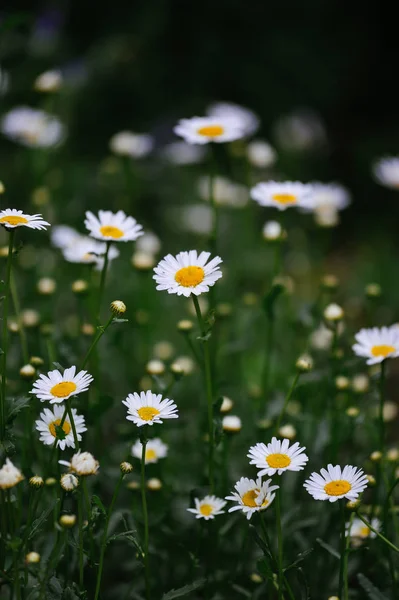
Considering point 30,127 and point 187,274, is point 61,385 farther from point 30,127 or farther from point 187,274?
point 30,127

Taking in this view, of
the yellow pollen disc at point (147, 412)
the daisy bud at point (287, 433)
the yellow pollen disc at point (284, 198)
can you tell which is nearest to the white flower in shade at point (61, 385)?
the yellow pollen disc at point (147, 412)

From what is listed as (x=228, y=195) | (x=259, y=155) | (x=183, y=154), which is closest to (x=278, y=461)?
(x=259, y=155)

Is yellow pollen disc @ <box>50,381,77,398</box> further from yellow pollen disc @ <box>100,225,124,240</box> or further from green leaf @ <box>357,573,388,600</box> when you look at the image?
green leaf @ <box>357,573,388,600</box>

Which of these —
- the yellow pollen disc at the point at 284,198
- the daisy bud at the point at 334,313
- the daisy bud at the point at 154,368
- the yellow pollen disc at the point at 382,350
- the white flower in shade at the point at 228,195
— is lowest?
the yellow pollen disc at the point at 382,350

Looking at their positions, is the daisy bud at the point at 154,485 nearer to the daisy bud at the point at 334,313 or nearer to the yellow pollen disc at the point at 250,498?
the yellow pollen disc at the point at 250,498

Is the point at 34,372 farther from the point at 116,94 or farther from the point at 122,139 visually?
the point at 116,94

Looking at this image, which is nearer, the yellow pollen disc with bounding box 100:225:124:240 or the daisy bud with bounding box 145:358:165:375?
the yellow pollen disc with bounding box 100:225:124:240

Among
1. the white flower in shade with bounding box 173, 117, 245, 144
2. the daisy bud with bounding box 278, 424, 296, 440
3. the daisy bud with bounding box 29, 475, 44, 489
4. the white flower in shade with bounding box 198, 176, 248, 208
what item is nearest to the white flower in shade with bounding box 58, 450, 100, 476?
the daisy bud with bounding box 29, 475, 44, 489

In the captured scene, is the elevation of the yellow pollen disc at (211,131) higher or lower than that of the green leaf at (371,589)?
higher
